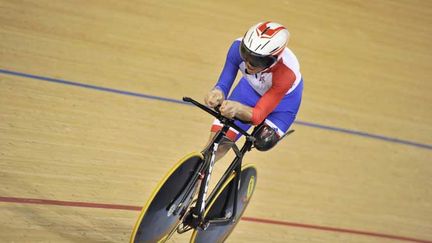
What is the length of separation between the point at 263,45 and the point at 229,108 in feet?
1.03

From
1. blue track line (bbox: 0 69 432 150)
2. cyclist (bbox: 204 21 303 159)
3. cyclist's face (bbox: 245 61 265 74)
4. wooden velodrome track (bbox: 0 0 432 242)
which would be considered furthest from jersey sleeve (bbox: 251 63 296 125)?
blue track line (bbox: 0 69 432 150)

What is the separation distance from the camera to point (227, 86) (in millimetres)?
2934

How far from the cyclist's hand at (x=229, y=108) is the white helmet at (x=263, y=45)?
211mm

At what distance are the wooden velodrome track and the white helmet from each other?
1305 mm

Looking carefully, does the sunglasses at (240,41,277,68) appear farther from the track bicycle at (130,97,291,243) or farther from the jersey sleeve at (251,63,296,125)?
the track bicycle at (130,97,291,243)

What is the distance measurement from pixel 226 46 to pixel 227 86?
2.57m

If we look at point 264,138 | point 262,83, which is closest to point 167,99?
point 262,83

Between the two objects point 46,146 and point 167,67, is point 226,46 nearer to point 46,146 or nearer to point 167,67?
point 167,67

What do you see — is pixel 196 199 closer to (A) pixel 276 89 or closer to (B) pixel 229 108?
(B) pixel 229 108

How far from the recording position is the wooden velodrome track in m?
3.50

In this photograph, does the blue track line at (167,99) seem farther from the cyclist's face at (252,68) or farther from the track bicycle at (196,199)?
the cyclist's face at (252,68)

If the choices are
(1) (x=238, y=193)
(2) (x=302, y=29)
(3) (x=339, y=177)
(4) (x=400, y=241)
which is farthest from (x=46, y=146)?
(2) (x=302, y=29)

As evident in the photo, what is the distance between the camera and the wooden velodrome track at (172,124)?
3503 mm

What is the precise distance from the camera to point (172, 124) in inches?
170
